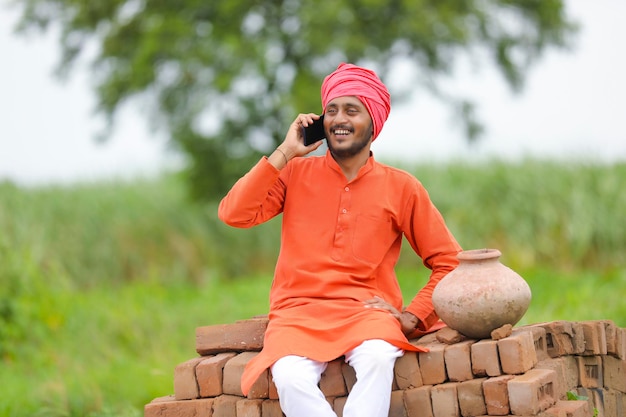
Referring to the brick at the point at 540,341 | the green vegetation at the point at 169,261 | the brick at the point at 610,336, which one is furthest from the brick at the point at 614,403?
the green vegetation at the point at 169,261

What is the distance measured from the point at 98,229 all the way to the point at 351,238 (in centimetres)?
1039

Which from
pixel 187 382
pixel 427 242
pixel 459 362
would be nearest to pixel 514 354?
pixel 459 362

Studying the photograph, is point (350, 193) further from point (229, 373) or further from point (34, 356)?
point (34, 356)

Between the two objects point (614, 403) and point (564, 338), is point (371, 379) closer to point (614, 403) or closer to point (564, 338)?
point (564, 338)

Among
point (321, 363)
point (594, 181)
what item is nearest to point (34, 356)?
point (321, 363)

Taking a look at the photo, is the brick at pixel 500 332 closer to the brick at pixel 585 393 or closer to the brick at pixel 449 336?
the brick at pixel 449 336

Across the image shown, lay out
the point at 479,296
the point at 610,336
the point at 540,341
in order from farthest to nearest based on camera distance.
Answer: the point at 610,336 < the point at 540,341 < the point at 479,296

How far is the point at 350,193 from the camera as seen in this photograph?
472 centimetres

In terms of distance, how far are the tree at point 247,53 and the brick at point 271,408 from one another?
7.05m

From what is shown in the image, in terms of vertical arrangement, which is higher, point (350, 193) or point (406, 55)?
point (406, 55)

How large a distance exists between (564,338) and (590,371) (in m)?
0.40

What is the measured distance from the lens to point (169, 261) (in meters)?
14.1

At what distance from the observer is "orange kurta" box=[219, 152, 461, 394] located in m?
4.43

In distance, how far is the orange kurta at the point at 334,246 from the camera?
4.43 m
